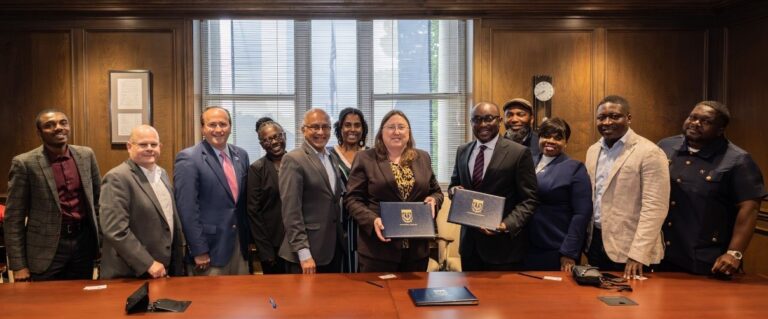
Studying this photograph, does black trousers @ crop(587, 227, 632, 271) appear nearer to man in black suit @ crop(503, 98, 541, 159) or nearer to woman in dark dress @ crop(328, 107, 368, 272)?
man in black suit @ crop(503, 98, 541, 159)

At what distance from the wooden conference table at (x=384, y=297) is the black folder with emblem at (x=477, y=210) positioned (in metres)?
0.25

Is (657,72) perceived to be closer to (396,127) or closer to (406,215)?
(396,127)

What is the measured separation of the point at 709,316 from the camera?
181 cm

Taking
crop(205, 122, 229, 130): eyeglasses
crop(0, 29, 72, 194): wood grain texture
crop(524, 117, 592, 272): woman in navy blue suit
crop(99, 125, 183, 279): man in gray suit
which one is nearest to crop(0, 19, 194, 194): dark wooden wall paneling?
crop(0, 29, 72, 194): wood grain texture

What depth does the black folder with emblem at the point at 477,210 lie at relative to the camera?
8.05 feet

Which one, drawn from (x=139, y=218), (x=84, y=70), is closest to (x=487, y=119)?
(x=139, y=218)

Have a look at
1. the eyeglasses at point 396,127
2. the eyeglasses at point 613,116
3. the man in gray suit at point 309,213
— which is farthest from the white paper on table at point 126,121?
the eyeglasses at point 613,116

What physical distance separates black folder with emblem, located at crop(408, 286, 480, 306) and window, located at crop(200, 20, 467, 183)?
11.0 ft

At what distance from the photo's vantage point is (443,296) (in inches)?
78.7

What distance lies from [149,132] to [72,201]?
790 millimetres

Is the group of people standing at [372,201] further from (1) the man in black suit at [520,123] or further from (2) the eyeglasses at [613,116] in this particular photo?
(1) the man in black suit at [520,123]

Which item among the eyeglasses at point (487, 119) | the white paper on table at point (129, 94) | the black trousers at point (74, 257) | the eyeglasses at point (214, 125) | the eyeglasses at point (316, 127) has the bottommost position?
the black trousers at point (74, 257)

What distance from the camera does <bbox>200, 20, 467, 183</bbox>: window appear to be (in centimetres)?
526

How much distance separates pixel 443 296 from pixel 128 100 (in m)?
3.88
